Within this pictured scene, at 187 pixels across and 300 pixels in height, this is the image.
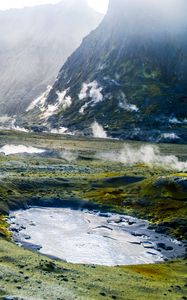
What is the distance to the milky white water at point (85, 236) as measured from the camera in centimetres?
8675

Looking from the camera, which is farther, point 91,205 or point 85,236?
Answer: point 91,205

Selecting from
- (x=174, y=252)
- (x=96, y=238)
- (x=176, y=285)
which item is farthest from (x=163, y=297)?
(x=96, y=238)

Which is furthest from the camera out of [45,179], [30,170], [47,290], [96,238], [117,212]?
[30,170]

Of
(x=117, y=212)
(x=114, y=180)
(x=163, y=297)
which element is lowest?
(x=163, y=297)

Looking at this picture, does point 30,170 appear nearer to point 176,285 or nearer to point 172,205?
point 172,205

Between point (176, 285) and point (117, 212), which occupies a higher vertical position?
point (117, 212)

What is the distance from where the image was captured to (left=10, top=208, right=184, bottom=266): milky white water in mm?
86750

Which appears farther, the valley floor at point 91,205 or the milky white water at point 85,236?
the milky white water at point 85,236

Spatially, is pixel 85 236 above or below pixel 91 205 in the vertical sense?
below

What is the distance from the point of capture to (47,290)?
51406mm

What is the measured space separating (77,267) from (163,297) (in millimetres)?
14484

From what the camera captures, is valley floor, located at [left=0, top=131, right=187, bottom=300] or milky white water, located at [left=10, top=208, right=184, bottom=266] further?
milky white water, located at [left=10, top=208, right=184, bottom=266]

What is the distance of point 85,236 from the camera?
10062 centimetres

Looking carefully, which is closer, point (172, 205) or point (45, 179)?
point (172, 205)
